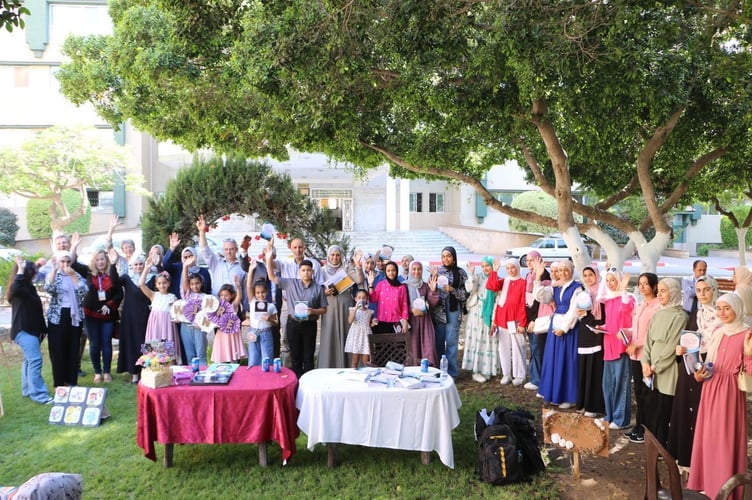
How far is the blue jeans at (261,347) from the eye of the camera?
6.81m

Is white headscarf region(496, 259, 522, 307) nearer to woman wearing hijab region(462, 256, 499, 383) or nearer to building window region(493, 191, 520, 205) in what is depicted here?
woman wearing hijab region(462, 256, 499, 383)

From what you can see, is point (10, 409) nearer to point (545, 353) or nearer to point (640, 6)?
point (545, 353)

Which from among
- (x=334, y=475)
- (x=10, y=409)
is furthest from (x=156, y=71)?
(x=334, y=475)

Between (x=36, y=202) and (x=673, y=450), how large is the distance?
3037 cm

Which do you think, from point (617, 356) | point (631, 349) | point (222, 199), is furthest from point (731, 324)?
point (222, 199)

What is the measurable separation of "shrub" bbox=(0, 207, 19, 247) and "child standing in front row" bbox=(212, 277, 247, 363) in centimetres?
2453

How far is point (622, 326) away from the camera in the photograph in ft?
20.0

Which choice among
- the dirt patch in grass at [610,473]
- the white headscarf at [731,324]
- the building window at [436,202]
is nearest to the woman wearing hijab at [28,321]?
the dirt patch in grass at [610,473]

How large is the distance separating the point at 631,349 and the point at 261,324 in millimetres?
4143

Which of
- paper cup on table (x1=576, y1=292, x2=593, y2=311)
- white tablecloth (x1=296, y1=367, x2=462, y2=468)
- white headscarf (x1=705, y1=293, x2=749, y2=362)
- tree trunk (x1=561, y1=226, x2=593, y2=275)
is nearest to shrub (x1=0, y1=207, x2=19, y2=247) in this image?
tree trunk (x1=561, y1=226, x2=593, y2=275)

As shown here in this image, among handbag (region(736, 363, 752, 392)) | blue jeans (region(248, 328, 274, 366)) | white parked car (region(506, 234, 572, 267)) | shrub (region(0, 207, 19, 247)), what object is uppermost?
shrub (region(0, 207, 19, 247))

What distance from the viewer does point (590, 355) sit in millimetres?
6477

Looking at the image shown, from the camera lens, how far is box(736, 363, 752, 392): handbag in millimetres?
4216

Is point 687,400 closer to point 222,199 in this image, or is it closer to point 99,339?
point 99,339
